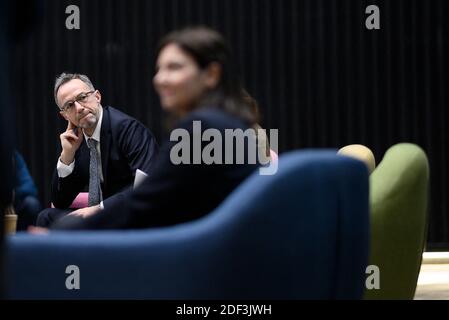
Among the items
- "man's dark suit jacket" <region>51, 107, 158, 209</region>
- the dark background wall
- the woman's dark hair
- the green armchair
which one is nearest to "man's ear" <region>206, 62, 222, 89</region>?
the woman's dark hair

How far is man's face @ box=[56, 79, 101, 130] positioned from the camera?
377 centimetres

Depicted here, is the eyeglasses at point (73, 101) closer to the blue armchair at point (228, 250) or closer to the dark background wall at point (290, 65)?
the blue armchair at point (228, 250)

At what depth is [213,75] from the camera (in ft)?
6.93

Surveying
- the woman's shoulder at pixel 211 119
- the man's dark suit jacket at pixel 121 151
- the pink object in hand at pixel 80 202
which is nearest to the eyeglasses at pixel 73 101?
the man's dark suit jacket at pixel 121 151

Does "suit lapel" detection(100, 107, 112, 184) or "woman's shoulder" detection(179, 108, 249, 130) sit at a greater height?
"woman's shoulder" detection(179, 108, 249, 130)

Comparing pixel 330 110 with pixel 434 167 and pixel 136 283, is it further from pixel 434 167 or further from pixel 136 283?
pixel 136 283

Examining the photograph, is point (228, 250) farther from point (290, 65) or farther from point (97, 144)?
point (290, 65)

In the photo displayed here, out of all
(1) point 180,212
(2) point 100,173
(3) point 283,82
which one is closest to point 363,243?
(1) point 180,212

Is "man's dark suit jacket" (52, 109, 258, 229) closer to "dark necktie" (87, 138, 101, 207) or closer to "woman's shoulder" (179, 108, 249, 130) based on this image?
"woman's shoulder" (179, 108, 249, 130)

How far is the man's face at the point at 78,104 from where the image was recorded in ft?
12.4

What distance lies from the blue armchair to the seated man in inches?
72.5

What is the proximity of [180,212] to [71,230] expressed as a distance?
10.4 inches

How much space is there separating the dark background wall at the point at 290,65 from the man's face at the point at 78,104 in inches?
89.8
